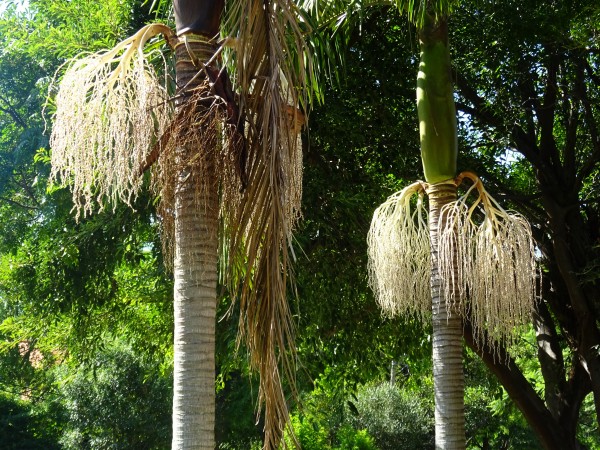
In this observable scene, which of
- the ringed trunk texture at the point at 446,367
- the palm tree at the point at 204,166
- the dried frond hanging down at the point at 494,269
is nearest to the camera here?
the palm tree at the point at 204,166

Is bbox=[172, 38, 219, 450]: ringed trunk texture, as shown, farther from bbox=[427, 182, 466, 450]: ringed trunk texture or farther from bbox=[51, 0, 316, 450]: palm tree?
bbox=[427, 182, 466, 450]: ringed trunk texture

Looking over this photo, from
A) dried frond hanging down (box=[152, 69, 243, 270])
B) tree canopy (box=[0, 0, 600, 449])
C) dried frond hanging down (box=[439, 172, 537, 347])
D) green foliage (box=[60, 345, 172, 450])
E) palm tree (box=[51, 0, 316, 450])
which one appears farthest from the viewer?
green foliage (box=[60, 345, 172, 450])

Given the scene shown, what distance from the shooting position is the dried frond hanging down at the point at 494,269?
6207 millimetres

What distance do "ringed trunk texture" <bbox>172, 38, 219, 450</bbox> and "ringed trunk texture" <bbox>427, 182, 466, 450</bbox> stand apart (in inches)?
119

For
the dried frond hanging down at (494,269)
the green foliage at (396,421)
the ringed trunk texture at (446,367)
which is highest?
the dried frond hanging down at (494,269)

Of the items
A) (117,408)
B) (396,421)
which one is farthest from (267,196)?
(396,421)

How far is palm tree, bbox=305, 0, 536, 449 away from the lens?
627 centimetres

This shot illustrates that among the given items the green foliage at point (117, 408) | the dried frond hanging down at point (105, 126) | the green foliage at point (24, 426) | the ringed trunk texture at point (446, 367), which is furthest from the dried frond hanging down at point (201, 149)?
the green foliage at point (24, 426)

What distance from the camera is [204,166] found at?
13.0 ft

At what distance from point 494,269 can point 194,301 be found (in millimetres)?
3050

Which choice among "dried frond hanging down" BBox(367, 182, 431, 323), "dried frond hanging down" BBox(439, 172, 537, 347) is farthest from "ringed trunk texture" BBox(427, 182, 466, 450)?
"dried frond hanging down" BBox(367, 182, 431, 323)

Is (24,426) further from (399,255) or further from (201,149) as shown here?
(201,149)

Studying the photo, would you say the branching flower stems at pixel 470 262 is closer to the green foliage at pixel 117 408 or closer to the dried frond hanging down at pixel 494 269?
the dried frond hanging down at pixel 494 269

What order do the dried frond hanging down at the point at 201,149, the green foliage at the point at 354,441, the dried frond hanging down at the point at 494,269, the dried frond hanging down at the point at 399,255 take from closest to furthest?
the dried frond hanging down at the point at 201,149, the dried frond hanging down at the point at 494,269, the dried frond hanging down at the point at 399,255, the green foliage at the point at 354,441
